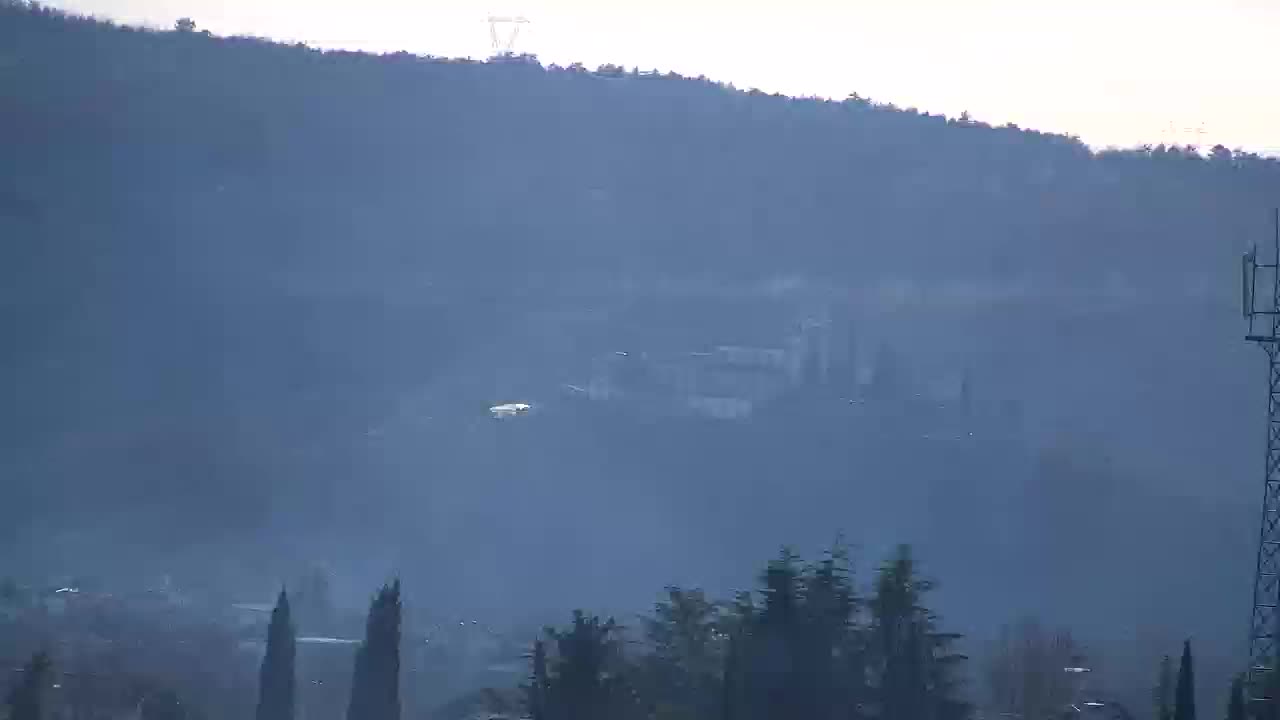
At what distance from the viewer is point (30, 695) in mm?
22812

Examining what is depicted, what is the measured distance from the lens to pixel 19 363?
61.9 metres

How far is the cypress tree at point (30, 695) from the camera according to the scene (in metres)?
22.7

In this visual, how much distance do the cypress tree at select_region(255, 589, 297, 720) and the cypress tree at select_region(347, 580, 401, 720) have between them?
1.69 metres

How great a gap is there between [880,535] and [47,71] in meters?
32.9

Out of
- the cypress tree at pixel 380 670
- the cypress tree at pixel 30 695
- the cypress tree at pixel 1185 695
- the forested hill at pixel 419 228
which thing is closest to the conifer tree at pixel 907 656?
the cypress tree at pixel 1185 695

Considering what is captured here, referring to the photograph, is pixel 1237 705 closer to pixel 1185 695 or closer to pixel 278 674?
pixel 1185 695

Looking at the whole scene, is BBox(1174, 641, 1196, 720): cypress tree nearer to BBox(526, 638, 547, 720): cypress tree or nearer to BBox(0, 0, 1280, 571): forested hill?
BBox(526, 638, 547, 720): cypress tree

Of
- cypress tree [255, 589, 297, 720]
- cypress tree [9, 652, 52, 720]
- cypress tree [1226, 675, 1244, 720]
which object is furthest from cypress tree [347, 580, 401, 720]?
cypress tree [1226, 675, 1244, 720]

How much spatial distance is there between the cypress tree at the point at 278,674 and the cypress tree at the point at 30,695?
2.55 m

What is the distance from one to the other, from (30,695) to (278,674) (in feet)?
11.5

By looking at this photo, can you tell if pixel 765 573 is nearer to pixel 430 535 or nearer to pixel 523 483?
pixel 430 535

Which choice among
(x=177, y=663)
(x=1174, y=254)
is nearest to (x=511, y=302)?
(x=1174, y=254)

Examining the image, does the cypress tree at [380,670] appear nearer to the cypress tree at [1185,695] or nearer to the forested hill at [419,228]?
the cypress tree at [1185,695]

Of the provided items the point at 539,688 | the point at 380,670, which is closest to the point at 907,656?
the point at 539,688
